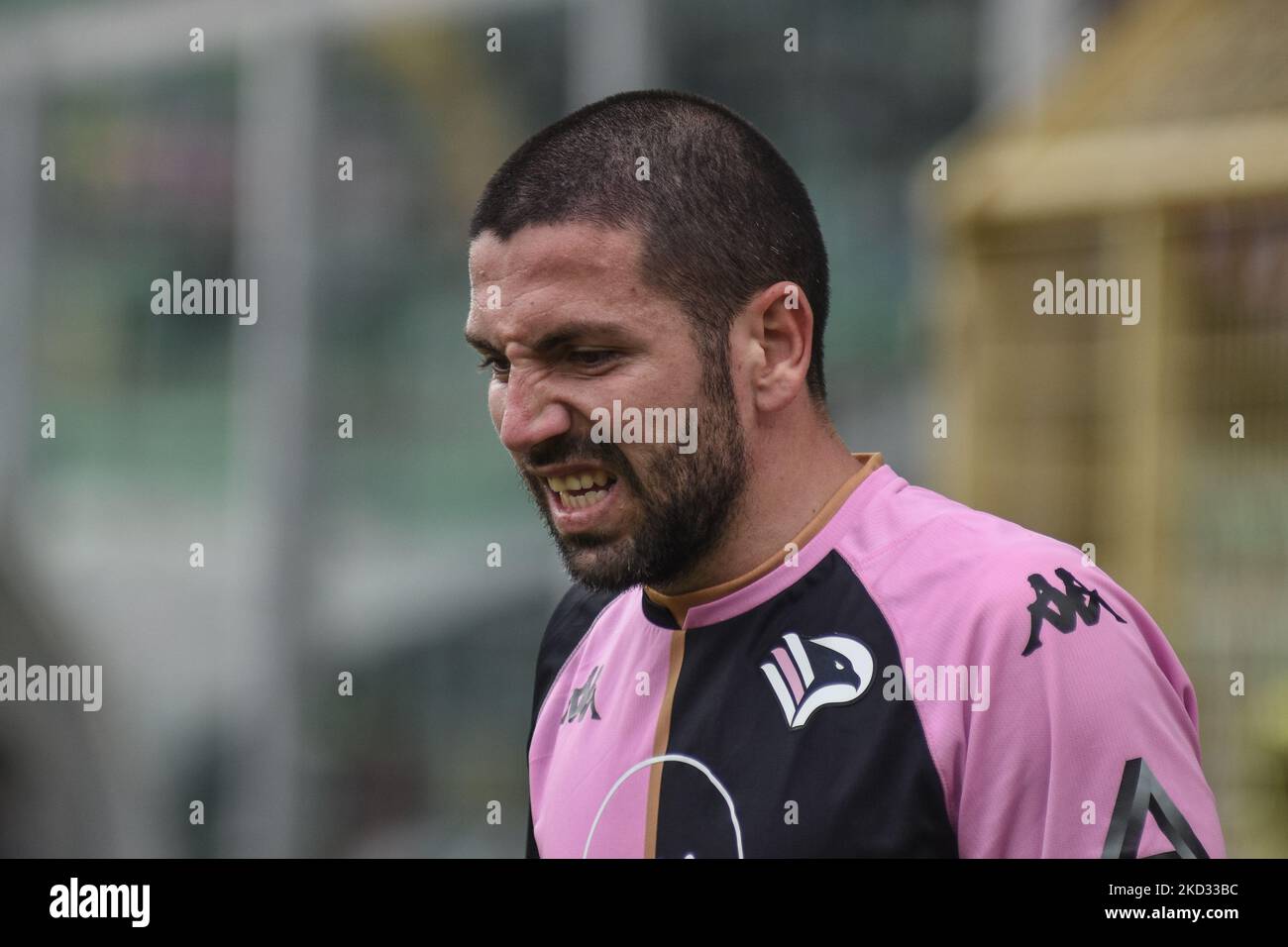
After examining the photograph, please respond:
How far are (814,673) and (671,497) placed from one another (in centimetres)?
37

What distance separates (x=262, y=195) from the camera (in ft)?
27.7

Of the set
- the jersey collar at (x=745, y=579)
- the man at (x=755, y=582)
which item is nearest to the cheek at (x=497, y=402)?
the man at (x=755, y=582)

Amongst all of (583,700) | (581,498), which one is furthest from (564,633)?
(581,498)

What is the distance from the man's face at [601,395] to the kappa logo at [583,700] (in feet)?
0.87

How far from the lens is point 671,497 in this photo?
242 centimetres

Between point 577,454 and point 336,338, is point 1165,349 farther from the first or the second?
point 336,338

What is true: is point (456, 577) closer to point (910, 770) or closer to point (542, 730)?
point (542, 730)

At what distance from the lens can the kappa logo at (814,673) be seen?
2.20 meters

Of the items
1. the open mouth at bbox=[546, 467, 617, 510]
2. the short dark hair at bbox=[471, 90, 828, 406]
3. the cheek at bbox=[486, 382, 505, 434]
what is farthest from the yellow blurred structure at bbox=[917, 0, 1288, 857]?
→ the cheek at bbox=[486, 382, 505, 434]

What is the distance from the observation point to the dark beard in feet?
7.91

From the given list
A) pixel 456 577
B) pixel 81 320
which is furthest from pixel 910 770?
pixel 81 320

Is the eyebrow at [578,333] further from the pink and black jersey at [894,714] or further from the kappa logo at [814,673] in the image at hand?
the kappa logo at [814,673]

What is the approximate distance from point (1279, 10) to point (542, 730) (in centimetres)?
364

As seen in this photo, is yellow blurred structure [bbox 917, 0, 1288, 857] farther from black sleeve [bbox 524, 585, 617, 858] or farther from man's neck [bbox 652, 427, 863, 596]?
man's neck [bbox 652, 427, 863, 596]
